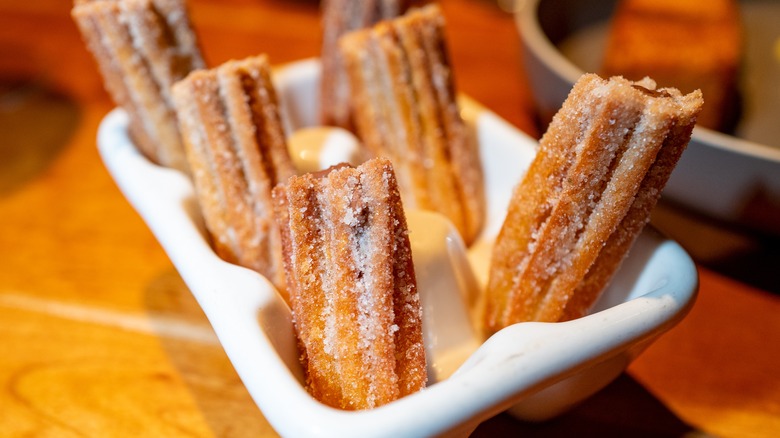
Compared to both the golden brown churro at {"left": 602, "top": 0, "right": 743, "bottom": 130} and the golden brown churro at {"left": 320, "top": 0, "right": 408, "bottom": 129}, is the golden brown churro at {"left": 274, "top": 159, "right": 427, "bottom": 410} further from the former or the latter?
the golden brown churro at {"left": 602, "top": 0, "right": 743, "bottom": 130}

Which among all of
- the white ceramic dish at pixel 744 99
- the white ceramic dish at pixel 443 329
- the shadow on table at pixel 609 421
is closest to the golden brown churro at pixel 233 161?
the white ceramic dish at pixel 443 329

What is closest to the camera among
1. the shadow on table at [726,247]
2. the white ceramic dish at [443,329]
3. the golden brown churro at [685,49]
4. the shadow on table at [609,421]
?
the white ceramic dish at [443,329]

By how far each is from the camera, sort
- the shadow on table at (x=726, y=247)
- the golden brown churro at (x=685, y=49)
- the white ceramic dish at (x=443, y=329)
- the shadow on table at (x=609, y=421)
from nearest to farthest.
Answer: the white ceramic dish at (x=443, y=329) → the shadow on table at (x=609, y=421) → the shadow on table at (x=726, y=247) → the golden brown churro at (x=685, y=49)

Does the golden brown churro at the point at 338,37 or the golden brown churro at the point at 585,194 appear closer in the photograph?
the golden brown churro at the point at 585,194

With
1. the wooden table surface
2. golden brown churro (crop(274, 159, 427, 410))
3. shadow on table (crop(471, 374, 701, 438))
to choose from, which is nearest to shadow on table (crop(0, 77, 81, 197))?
the wooden table surface

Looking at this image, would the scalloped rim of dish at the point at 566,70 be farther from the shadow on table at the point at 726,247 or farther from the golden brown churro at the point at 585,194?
the golden brown churro at the point at 585,194

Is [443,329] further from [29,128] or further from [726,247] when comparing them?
[29,128]

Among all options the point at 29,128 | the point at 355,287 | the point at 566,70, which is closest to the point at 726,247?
the point at 566,70

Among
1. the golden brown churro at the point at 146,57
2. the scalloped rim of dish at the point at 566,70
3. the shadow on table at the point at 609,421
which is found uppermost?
the golden brown churro at the point at 146,57
